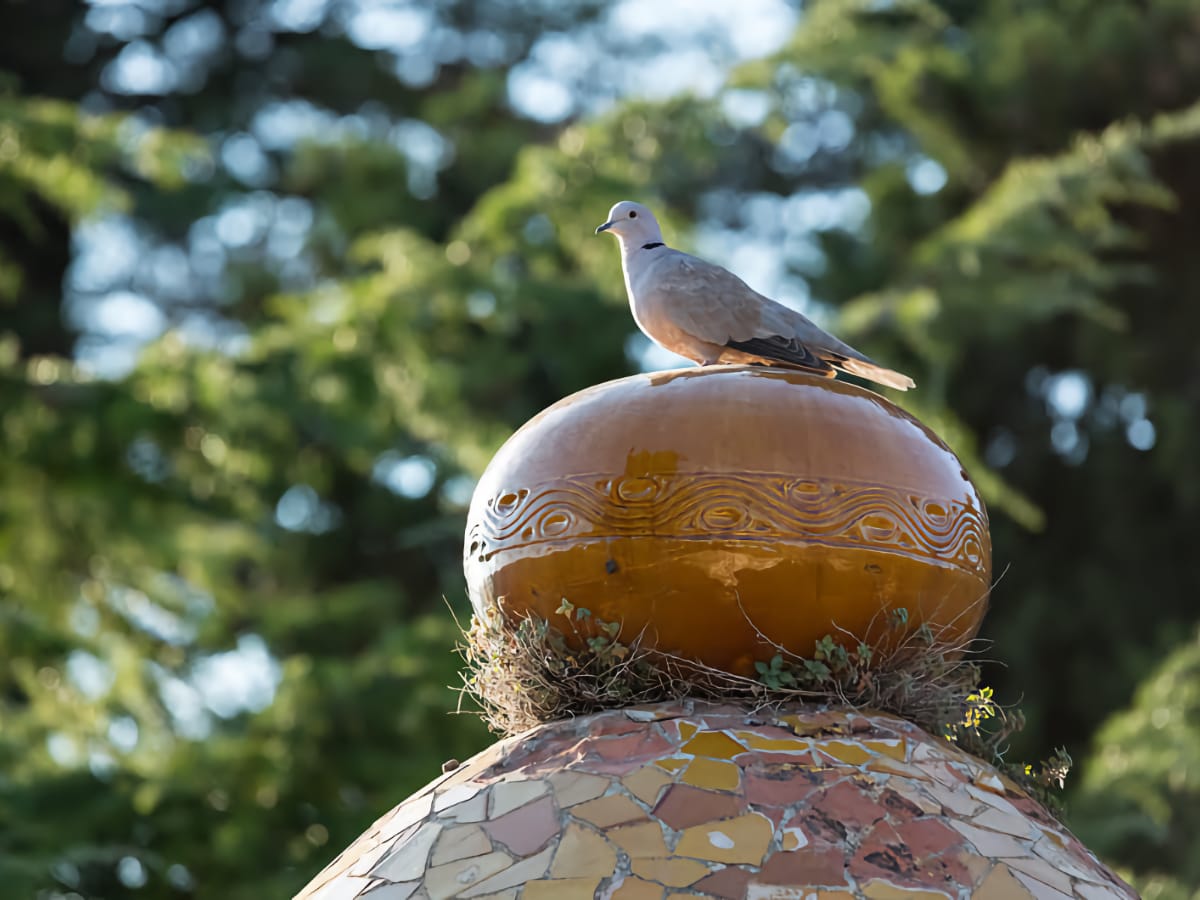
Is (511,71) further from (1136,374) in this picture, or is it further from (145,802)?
(145,802)

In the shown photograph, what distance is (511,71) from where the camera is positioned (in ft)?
55.5

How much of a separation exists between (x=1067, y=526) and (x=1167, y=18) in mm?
4315

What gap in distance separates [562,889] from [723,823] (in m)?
0.34

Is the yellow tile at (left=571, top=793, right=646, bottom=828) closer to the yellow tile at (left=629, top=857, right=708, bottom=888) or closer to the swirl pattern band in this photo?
the yellow tile at (left=629, top=857, right=708, bottom=888)

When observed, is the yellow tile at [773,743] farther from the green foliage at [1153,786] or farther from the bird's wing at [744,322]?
the green foliage at [1153,786]

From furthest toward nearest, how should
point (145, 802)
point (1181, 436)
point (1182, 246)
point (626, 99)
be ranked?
point (1182, 246) < point (1181, 436) < point (626, 99) < point (145, 802)

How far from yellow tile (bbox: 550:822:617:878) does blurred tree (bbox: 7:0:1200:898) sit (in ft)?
21.1

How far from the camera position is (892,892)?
9.84 feet

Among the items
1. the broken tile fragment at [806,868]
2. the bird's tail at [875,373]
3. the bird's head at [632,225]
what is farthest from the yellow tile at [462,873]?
the bird's head at [632,225]

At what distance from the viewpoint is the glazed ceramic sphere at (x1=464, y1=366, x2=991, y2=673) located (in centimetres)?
349

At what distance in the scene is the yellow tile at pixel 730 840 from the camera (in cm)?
305

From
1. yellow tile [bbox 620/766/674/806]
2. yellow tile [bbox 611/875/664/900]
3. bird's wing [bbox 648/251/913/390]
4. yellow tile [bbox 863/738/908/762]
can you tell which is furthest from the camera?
bird's wing [bbox 648/251/913/390]

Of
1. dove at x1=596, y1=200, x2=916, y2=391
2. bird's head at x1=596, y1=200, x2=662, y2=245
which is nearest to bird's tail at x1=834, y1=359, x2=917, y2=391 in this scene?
dove at x1=596, y1=200, x2=916, y2=391

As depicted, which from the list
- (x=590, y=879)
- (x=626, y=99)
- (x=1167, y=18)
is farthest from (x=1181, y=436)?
(x=590, y=879)
